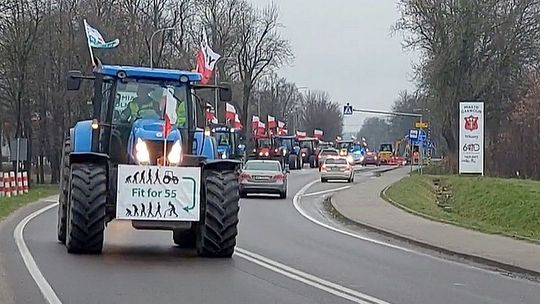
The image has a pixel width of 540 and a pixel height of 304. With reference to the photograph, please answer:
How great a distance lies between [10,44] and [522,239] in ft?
103

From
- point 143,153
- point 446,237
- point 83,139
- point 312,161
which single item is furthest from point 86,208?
point 312,161

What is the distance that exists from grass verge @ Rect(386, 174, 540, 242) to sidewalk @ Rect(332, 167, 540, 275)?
1.21 m

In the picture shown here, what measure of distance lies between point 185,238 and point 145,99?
2748 millimetres

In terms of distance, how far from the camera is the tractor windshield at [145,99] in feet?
60.1

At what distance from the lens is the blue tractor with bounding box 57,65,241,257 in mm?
17078

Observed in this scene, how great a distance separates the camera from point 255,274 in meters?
15.4

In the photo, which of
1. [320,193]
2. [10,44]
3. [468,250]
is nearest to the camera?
[468,250]

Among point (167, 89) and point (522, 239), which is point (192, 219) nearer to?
point (167, 89)

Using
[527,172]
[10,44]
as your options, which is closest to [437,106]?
[527,172]

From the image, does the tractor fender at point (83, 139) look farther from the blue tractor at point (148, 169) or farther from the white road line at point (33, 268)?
the white road line at point (33, 268)

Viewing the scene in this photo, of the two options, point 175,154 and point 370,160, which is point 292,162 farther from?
point 175,154

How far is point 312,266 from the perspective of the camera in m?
16.8

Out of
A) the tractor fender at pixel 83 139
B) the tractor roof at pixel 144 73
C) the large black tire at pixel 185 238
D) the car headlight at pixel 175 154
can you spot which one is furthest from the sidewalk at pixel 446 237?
the tractor fender at pixel 83 139

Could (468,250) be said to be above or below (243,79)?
below
